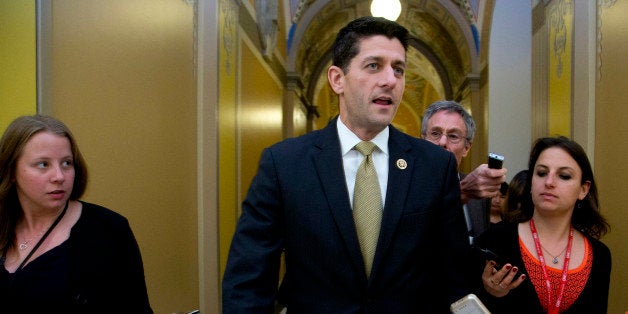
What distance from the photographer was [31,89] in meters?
2.71

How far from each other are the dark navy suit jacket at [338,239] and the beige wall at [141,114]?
1.55 metres

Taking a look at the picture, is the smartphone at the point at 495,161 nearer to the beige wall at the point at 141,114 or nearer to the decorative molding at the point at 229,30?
the beige wall at the point at 141,114

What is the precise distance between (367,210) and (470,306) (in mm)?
413

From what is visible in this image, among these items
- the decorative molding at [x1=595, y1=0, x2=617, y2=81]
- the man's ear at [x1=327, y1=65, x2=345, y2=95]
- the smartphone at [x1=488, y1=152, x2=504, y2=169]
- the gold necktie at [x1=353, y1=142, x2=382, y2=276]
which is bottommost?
the gold necktie at [x1=353, y1=142, x2=382, y2=276]

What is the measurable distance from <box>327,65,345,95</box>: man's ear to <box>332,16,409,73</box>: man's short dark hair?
0.06ft

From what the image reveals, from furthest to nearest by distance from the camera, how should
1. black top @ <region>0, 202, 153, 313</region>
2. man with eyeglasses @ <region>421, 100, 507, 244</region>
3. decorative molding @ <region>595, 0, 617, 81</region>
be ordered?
1. decorative molding @ <region>595, 0, 617, 81</region>
2. man with eyeglasses @ <region>421, 100, 507, 244</region>
3. black top @ <region>0, 202, 153, 313</region>

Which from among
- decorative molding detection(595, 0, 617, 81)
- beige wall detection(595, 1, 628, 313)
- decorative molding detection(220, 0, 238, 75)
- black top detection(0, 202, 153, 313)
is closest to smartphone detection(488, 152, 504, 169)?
black top detection(0, 202, 153, 313)

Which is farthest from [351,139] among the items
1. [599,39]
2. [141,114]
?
[599,39]

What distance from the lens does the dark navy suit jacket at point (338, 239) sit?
1742mm

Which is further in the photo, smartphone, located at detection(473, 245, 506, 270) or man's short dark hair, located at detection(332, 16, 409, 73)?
smartphone, located at detection(473, 245, 506, 270)

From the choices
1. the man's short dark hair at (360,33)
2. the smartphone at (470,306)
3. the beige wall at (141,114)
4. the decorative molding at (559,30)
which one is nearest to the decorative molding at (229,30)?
the beige wall at (141,114)

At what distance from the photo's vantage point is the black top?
6.56ft

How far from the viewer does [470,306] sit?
167cm

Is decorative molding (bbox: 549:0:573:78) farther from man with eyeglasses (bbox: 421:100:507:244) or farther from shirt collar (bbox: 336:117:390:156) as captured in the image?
shirt collar (bbox: 336:117:390:156)
